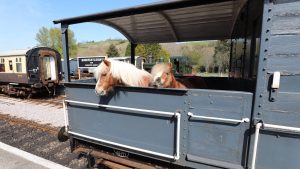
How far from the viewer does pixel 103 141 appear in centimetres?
336

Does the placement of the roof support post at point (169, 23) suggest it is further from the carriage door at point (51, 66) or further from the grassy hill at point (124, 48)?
the grassy hill at point (124, 48)

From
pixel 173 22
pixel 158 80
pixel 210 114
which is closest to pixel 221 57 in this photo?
pixel 173 22

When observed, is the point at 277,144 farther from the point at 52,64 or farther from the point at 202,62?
the point at 202,62

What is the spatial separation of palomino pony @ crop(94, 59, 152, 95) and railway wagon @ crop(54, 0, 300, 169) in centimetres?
18

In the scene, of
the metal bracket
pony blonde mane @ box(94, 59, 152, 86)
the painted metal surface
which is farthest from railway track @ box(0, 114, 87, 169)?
the metal bracket

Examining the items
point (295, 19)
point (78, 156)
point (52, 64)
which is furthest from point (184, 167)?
point (52, 64)

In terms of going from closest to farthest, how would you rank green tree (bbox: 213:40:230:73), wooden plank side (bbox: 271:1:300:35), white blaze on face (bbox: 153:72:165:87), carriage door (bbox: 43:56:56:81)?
1. wooden plank side (bbox: 271:1:300:35)
2. white blaze on face (bbox: 153:72:165:87)
3. carriage door (bbox: 43:56:56:81)
4. green tree (bbox: 213:40:230:73)

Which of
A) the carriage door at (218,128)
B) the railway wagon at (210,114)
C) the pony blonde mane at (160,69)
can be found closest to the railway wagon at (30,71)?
the railway wagon at (210,114)

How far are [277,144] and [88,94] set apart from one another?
2.89 meters

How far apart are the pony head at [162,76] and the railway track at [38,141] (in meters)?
2.98

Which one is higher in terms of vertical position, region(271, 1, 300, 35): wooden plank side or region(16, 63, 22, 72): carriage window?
region(271, 1, 300, 35): wooden plank side

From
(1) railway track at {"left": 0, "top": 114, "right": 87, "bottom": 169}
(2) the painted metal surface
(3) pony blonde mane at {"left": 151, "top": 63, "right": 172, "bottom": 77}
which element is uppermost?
(3) pony blonde mane at {"left": 151, "top": 63, "right": 172, "bottom": 77}

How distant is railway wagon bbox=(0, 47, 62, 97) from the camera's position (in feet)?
44.1

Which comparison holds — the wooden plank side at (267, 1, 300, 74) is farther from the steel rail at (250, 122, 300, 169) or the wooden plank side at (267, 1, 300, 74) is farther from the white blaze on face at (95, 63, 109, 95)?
the white blaze on face at (95, 63, 109, 95)
